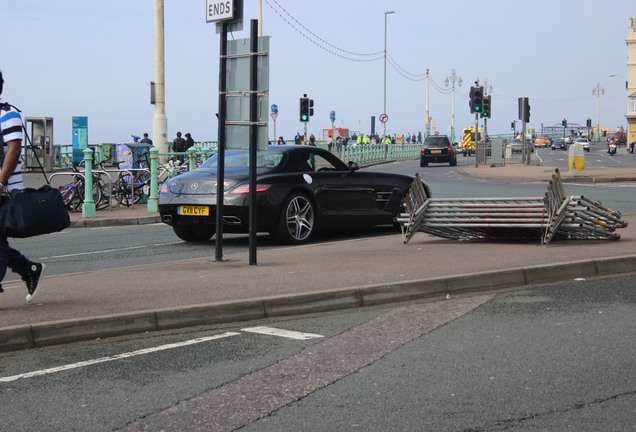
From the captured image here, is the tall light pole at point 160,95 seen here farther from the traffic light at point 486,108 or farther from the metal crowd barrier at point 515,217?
the traffic light at point 486,108

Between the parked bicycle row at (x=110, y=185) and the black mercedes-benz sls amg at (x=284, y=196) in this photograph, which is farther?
the parked bicycle row at (x=110, y=185)

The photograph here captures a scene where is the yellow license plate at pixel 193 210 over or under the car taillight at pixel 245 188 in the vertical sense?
under

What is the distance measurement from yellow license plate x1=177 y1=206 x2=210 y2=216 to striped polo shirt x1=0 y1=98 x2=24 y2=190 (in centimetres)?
539

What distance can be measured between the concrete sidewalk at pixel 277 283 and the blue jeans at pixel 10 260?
302 mm

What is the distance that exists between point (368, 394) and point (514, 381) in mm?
847

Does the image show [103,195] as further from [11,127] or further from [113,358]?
[113,358]

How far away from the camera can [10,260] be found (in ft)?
22.1

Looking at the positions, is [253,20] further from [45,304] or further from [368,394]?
[368,394]

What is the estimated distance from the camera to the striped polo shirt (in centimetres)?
628

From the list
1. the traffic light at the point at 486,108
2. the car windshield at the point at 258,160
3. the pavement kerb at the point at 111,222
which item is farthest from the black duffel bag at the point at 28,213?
the traffic light at the point at 486,108

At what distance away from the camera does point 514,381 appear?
491cm

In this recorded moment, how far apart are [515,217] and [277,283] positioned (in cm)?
407

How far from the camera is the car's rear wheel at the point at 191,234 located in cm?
1288

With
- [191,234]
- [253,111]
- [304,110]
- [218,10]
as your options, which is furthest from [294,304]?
[304,110]
